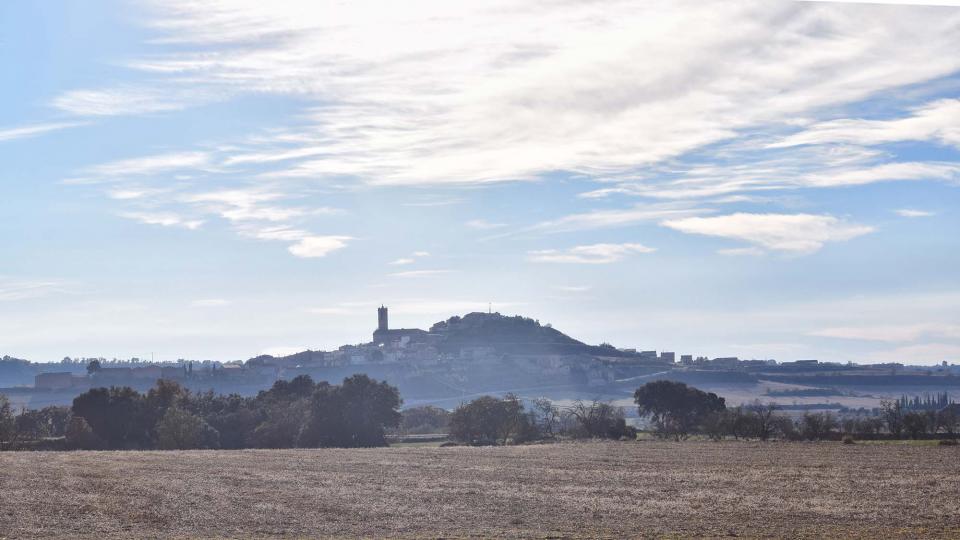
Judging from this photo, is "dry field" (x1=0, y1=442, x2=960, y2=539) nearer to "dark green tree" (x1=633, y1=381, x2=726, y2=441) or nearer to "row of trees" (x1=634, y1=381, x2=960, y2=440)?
"row of trees" (x1=634, y1=381, x2=960, y2=440)

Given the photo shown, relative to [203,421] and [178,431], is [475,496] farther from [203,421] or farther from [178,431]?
[203,421]

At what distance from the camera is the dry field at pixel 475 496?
2131cm

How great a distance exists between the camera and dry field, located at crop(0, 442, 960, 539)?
839 inches

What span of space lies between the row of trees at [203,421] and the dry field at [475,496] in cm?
1678

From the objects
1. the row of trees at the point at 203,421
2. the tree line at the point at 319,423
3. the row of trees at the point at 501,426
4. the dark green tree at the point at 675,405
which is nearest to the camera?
the row of trees at the point at 203,421

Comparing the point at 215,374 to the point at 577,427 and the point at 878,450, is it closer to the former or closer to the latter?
the point at 577,427

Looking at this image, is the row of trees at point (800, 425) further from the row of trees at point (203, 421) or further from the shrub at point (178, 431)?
the shrub at point (178, 431)

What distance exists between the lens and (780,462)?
38656 millimetres

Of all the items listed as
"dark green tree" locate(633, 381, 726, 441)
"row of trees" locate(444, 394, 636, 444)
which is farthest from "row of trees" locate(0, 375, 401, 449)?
"dark green tree" locate(633, 381, 726, 441)

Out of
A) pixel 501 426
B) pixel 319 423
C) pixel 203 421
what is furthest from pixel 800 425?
pixel 203 421

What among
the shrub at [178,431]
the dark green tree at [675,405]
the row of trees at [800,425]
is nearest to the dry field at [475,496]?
the shrub at [178,431]

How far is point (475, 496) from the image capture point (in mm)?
27266

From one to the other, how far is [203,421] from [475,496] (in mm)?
36351

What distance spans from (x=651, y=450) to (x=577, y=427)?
21.8 metres
